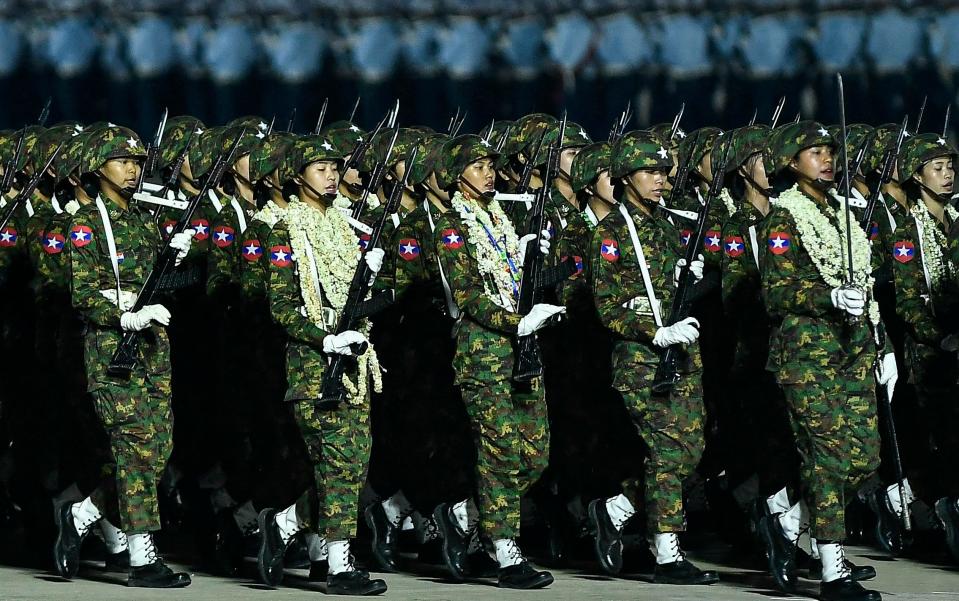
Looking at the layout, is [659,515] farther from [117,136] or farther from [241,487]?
[117,136]

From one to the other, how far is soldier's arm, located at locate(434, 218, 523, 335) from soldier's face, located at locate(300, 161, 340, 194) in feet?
1.89

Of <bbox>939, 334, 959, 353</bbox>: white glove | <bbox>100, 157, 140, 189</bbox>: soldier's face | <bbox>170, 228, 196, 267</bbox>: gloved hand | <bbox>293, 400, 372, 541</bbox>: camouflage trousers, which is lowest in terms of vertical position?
<bbox>293, 400, 372, 541</bbox>: camouflage trousers

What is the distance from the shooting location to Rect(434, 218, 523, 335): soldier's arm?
11875mm

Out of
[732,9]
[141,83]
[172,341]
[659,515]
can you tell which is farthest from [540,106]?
[659,515]

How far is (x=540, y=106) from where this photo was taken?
69.9 ft

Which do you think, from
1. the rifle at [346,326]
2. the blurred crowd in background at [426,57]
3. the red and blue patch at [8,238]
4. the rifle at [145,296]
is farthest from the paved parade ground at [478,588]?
the blurred crowd in background at [426,57]

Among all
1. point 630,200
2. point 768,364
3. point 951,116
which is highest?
point 951,116

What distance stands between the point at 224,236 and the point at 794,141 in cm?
318

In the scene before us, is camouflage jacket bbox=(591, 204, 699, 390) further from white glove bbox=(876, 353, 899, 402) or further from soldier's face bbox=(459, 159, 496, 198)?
white glove bbox=(876, 353, 899, 402)

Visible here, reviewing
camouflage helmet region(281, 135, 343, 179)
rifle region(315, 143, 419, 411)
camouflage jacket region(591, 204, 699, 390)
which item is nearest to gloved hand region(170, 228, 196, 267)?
camouflage helmet region(281, 135, 343, 179)

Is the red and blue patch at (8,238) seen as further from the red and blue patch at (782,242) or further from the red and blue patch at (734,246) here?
the red and blue patch at (782,242)

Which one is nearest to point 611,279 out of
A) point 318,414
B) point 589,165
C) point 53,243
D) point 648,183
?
point 648,183

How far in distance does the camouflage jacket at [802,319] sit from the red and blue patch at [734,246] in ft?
2.60

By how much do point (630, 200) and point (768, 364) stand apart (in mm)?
1185
